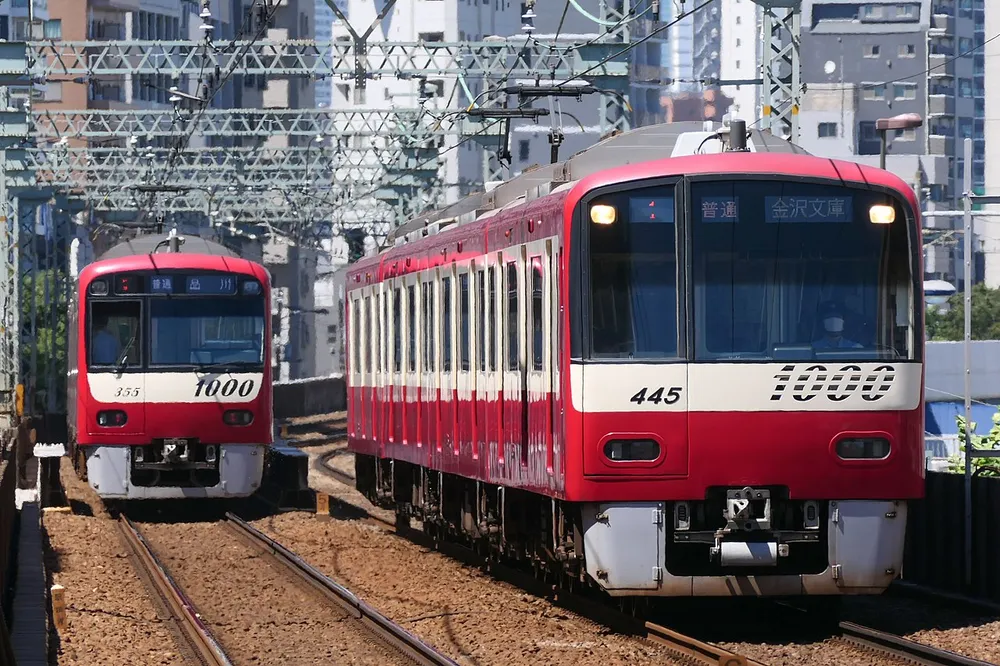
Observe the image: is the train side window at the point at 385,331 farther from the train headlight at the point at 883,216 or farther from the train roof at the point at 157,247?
the train headlight at the point at 883,216

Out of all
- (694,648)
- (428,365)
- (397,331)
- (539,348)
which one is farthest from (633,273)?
(397,331)

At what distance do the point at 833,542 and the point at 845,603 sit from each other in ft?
7.71

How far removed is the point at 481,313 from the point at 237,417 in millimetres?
8446

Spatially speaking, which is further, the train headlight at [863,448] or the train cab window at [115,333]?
the train cab window at [115,333]

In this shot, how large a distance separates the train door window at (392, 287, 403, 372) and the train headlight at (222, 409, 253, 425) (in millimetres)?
4083

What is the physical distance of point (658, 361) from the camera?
1127 cm

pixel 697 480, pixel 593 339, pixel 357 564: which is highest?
pixel 593 339

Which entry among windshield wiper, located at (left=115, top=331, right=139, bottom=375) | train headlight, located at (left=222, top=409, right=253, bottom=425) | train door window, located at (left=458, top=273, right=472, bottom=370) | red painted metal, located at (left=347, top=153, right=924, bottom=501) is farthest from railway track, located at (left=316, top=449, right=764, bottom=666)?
windshield wiper, located at (left=115, top=331, right=139, bottom=375)

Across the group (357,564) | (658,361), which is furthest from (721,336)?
(357,564)

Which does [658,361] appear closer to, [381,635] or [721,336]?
[721,336]

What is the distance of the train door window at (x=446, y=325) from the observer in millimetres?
15992

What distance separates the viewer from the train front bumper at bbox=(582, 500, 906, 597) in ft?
37.0

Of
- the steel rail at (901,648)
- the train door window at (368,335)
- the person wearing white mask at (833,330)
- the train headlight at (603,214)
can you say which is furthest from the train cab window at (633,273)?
the train door window at (368,335)

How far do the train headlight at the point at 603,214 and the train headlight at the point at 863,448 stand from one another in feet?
5.85
